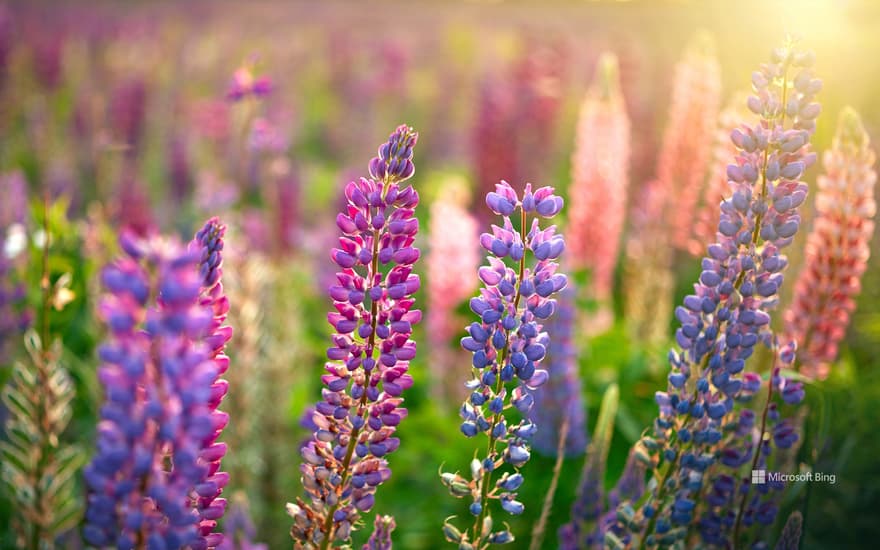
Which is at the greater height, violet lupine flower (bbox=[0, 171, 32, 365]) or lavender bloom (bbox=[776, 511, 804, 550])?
violet lupine flower (bbox=[0, 171, 32, 365])

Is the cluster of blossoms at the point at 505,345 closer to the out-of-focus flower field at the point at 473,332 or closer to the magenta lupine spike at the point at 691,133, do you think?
the out-of-focus flower field at the point at 473,332

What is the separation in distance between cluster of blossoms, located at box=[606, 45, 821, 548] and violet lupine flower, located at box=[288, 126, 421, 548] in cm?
48

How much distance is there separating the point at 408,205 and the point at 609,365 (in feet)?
7.40

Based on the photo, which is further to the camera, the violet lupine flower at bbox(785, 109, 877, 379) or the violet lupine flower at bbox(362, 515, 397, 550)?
the violet lupine flower at bbox(785, 109, 877, 379)

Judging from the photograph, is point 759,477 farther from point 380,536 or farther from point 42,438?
point 42,438

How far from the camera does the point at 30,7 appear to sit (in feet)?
49.7

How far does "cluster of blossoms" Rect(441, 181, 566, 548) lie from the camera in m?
1.28

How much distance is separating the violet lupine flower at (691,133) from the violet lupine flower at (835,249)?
5.48ft

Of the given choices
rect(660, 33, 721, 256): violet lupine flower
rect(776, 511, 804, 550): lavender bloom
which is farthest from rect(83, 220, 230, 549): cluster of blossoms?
rect(660, 33, 721, 256): violet lupine flower

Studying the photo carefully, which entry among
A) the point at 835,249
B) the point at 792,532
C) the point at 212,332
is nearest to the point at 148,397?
the point at 212,332

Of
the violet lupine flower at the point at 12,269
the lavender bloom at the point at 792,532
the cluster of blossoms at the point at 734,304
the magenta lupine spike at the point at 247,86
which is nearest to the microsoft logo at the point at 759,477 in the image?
the cluster of blossoms at the point at 734,304

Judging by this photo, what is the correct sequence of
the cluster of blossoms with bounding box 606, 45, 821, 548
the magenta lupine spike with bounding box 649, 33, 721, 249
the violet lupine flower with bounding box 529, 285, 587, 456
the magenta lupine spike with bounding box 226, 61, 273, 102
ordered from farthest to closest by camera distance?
the magenta lupine spike with bounding box 649, 33, 721, 249, the magenta lupine spike with bounding box 226, 61, 273, 102, the violet lupine flower with bounding box 529, 285, 587, 456, the cluster of blossoms with bounding box 606, 45, 821, 548

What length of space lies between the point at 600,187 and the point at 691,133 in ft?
1.65

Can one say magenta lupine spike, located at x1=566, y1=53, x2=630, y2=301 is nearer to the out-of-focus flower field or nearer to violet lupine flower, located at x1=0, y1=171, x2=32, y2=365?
the out-of-focus flower field
